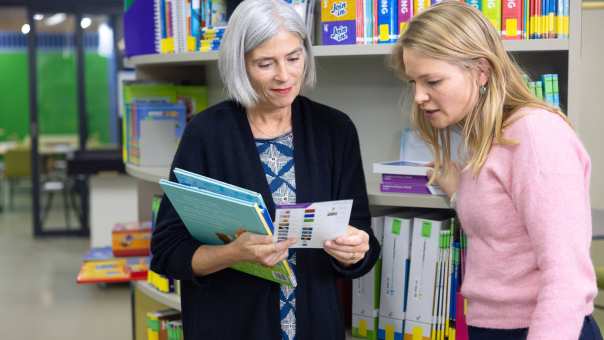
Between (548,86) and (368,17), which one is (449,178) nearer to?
(548,86)

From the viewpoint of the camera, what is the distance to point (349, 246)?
184 cm

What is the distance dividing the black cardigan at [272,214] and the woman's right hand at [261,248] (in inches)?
6.6

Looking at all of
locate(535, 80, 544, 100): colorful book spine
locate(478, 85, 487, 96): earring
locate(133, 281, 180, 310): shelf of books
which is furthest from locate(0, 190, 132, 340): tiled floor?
locate(478, 85, 487, 96): earring

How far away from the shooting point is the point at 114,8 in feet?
28.0

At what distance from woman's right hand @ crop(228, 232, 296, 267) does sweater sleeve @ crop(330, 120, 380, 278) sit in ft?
0.81

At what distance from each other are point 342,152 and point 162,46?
1.05 meters

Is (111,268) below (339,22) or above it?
below

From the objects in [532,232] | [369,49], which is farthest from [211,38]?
[532,232]

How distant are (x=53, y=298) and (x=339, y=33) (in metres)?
4.73

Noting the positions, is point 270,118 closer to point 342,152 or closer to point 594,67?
point 342,152

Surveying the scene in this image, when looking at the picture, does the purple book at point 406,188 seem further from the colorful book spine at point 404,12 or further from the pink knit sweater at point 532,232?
the pink knit sweater at point 532,232

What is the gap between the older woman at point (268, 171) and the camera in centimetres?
189

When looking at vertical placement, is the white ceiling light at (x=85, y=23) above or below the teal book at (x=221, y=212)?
above

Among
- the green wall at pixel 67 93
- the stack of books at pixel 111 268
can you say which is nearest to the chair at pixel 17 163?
the green wall at pixel 67 93
